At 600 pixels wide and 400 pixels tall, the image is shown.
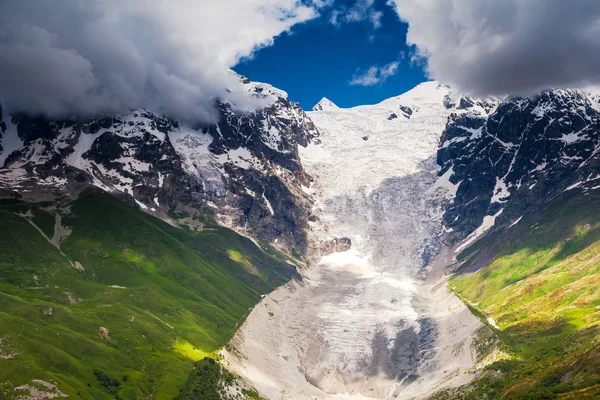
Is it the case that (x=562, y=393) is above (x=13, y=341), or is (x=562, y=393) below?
above

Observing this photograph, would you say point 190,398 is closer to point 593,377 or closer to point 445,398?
point 445,398

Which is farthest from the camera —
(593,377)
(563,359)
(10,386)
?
(563,359)

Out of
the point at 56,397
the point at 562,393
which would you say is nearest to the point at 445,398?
the point at 562,393

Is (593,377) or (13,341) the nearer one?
(593,377)

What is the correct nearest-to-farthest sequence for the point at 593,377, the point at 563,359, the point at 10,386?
the point at 593,377 → the point at 10,386 → the point at 563,359

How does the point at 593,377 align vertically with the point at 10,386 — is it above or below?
above

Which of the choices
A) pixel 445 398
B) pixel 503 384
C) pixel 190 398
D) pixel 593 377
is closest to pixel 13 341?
pixel 190 398

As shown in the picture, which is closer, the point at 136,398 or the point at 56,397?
the point at 56,397

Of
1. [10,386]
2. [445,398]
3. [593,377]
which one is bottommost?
[10,386]

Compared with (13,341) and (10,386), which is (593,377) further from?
(13,341)
